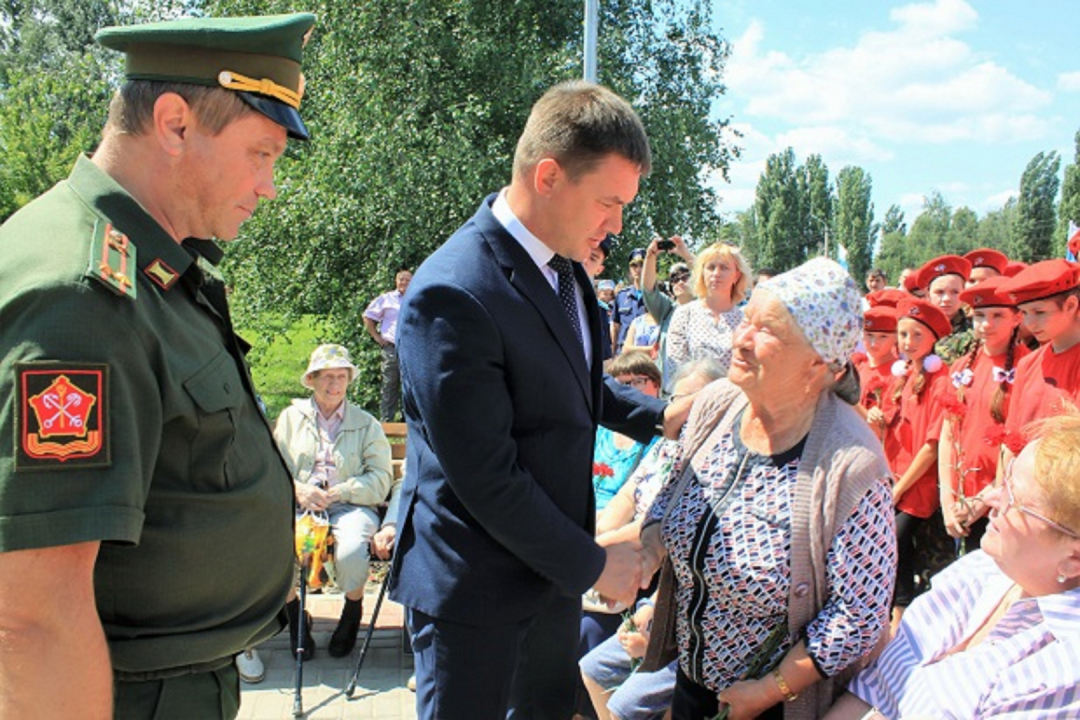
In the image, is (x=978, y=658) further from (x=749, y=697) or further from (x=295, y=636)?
(x=295, y=636)

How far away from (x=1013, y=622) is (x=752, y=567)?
596 millimetres

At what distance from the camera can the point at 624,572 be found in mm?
2164

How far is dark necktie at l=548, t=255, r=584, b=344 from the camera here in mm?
2242

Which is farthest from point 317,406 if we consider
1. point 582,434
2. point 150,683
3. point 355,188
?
point 355,188

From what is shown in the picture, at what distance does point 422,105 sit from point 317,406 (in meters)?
7.55

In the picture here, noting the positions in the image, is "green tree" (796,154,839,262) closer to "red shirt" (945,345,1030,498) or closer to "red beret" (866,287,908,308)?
"red beret" (866,287,908,308)

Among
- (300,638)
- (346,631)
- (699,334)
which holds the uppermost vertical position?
(699,334)

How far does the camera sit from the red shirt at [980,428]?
4.48 meters

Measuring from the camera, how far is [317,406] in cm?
514

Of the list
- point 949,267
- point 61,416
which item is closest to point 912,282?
point 949,267

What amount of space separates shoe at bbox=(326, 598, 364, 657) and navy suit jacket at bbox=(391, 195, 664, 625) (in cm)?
282

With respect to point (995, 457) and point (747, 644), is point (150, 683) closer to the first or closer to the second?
point (747, 644)

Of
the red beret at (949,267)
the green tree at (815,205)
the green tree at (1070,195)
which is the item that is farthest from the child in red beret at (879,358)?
the green tree at (815,205)

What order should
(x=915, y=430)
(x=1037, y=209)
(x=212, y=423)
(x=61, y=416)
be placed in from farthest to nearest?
(x=1037, y=209), (x=915, y=430), (x=212, y=423), (x=61, y=416)
